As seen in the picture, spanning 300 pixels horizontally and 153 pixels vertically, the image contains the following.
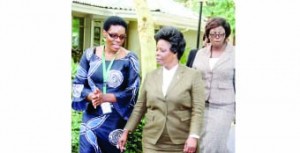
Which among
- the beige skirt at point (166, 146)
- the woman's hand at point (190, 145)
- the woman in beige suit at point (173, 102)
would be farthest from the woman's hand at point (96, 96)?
the woman's hand at point (190, 145)

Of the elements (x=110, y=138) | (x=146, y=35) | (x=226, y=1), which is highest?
(x=226, y=1)

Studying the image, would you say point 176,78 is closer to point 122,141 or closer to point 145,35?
point 145,35

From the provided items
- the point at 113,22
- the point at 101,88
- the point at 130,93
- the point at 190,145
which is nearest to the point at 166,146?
the point at 190,145

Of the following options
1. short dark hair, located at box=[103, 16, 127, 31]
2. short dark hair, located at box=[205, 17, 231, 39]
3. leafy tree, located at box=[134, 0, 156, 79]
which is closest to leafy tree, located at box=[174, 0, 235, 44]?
short dark hair, located at box=[205, 17, 231, 39]

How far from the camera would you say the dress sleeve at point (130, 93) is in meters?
2.61

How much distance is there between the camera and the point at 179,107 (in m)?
2.51

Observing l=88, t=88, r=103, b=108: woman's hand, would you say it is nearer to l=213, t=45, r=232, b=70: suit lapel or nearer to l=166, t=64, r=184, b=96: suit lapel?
l=166, t=64, r=184, b=96: suit lapel

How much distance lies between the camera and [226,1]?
2.61 meters

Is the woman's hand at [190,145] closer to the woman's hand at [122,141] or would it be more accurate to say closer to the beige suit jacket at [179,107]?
the beige suit jacket at [179,107]

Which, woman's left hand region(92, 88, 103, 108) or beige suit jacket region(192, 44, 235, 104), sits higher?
beige suit jacket region(192, 44, 235, 104)

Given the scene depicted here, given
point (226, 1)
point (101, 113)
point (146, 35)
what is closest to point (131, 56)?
point (146, 35)

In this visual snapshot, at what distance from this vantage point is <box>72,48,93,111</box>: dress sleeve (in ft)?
8.59
